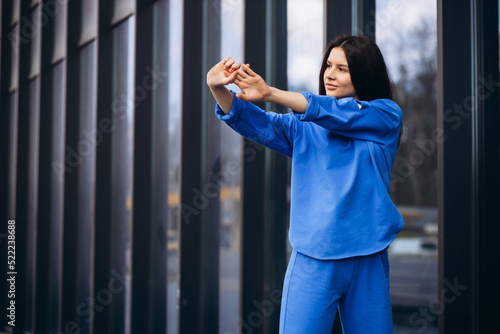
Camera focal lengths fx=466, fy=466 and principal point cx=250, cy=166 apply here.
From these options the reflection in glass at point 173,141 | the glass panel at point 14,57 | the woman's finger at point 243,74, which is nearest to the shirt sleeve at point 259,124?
the woman's finger at point 243,74

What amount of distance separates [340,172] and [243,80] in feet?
1.35

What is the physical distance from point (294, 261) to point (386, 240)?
0.29m

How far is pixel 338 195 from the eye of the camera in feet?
4.65

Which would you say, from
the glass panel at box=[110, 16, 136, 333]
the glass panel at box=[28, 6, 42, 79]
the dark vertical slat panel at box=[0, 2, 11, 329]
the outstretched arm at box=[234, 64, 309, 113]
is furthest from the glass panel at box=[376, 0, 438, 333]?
the dark vertical slat panel at box=[0, 2, 11, 329]

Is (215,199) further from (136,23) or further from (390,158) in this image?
(390,158)

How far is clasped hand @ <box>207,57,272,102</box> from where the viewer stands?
4.42 ft

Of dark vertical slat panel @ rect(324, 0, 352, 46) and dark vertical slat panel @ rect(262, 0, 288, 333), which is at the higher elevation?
dark vertical slat panel @ rect(324, 0, 352, 46)

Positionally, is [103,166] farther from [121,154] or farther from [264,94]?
[264,94]

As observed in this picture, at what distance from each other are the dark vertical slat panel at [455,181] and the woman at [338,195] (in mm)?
427

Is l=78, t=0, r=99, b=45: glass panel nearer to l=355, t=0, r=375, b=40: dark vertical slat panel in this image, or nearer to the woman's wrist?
l=355, t=0, r=375, b=40: dark vertical slat panel

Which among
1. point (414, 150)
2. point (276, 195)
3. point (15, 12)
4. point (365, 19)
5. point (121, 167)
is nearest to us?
point (365, 19)

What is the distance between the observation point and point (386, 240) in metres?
1.42

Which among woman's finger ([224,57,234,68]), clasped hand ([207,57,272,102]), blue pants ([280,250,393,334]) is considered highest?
woman's finger ([224,57,234,68])

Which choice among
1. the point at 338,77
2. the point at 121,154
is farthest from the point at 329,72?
the point at 121,154
